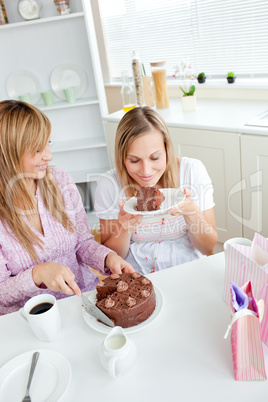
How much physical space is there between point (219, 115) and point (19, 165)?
1.33m

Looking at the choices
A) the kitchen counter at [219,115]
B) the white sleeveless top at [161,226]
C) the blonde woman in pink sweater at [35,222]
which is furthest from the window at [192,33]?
the blonde woman in pink sweater at [35,222]

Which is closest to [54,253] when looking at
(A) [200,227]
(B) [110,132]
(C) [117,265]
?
(C) [117,265]

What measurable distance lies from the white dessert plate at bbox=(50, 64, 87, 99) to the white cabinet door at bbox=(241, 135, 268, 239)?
1386 millimetres

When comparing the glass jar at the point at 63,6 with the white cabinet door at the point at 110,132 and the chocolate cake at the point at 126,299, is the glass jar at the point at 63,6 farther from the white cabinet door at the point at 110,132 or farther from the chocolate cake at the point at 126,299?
the chocolate cake at the point at 126,299

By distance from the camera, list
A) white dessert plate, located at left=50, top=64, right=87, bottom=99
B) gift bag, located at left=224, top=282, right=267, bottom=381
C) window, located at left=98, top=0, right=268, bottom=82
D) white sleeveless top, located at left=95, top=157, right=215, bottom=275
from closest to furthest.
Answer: gift bag, located at left=224, top=282, right=267, bottom=381 → white sleeveless top, located at left=95, top=157, right=215, bottom=275 → window, located at left=98, top=0, right=268, bottom=82 → white dessert plate, located at left=50, top=64, right=87, bottom=99

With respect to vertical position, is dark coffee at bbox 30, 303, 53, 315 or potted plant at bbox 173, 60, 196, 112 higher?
potted plant at bbox 173, 60, 196, 112

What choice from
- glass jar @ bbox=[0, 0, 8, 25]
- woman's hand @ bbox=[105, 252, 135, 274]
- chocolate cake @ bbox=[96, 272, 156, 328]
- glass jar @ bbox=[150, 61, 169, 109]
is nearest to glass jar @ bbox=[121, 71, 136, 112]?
glass jar @ bbox=[150, 61, 169, 109]

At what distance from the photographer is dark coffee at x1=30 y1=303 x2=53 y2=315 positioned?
3.07ft

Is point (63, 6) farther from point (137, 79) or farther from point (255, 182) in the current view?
point (255, 182)

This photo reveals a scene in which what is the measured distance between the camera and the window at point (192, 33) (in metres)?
2.35

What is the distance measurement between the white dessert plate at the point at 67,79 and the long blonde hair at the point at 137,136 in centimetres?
151

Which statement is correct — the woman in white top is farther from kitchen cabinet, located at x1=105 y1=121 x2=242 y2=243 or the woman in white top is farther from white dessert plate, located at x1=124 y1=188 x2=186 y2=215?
kitchen cabinet, located at x1=105 y1=121 x2=242 y2=243

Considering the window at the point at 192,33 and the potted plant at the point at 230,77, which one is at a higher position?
the window at the point at 192,33

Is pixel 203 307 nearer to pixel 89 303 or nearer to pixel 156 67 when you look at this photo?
pixel 89 303
